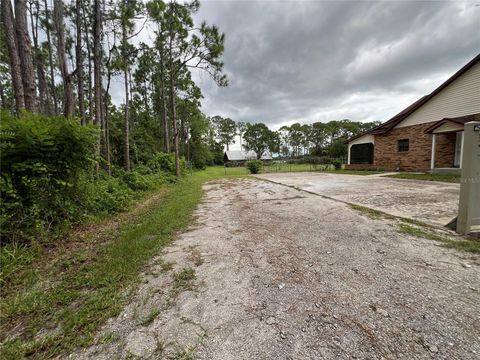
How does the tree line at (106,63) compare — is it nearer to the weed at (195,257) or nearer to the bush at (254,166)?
the weed at (195,257)

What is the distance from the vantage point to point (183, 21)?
12336 mm

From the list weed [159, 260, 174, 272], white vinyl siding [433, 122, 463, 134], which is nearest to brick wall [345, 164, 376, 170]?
white vinyl siding [433, 122, 463, 134]

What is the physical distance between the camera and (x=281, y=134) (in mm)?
65062

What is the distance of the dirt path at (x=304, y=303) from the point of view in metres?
1.43

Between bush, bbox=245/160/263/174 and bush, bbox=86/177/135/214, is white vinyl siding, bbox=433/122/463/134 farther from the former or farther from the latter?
bush, bbox=86/177/135/214

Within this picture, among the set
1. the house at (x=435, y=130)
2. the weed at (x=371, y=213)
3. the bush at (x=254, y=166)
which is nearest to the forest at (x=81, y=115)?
the weed at (x=371, y=213)

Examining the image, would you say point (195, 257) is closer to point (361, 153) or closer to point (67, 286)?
point (67, 286)

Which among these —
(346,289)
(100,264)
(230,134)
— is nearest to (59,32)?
(100,264)

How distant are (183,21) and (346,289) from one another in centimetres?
1549

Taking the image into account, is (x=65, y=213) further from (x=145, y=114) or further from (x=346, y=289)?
(x=145, y=114)

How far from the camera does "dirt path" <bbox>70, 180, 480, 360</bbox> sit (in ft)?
4.69

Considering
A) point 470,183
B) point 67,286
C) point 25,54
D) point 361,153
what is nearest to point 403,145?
point 361,153

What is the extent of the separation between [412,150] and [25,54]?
19495 millimetres

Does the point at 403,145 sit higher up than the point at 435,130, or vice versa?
the point at 435,130
